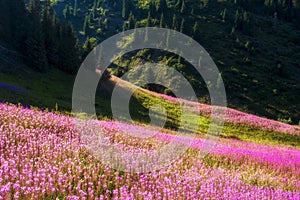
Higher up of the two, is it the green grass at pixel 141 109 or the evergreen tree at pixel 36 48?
the evergreen tree at pixel 36 48

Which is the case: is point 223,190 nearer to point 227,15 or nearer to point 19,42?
point 19,42

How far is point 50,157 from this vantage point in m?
6.69

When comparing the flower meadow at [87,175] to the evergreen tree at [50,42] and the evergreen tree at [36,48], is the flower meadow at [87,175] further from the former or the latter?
the evergreen tree at [50,42]

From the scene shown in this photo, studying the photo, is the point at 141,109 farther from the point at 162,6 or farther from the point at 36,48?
the point at 162,6

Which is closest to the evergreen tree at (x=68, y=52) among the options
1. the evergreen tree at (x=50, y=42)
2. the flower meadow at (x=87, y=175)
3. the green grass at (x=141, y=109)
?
the evergreen tree at (x=50, y=42)

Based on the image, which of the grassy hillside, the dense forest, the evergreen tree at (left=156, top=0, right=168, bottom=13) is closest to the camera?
the dense forest

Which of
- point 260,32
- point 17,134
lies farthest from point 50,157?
point 260,32

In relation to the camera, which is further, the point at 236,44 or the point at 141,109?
the point at 236,44

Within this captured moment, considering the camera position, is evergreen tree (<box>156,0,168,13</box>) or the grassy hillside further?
evergreen tree (<box>156,0,168,13</box>)

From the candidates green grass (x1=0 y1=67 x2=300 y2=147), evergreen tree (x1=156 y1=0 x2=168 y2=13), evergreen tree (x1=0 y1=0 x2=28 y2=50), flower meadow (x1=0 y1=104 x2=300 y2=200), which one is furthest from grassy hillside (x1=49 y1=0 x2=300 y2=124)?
flower meadow (x1=0 y1=104 x2=300 y2=200)

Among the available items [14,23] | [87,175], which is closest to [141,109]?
[14,23]

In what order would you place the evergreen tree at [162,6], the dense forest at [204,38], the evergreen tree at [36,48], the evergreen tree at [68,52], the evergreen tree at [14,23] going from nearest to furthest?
the evergreen tree at [36,48] < the evergreen tree at [14,23] < the evergreen tree at [68,52] < the dense forest at [204,38] < the evergreen tree at [162,6]

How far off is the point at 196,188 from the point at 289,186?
340 centimetres

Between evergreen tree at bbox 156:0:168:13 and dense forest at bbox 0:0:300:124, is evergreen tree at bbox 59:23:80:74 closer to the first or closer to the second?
dense forest at bbox 0:0:300:124
